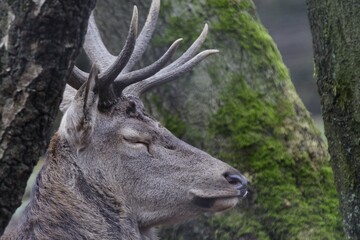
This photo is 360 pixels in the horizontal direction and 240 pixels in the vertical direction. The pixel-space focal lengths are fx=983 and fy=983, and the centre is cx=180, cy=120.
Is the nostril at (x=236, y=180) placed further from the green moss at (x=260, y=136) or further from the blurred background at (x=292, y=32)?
the blurred background at (x=292, y=32)

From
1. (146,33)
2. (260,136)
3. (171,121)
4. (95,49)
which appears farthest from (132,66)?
(260,136)

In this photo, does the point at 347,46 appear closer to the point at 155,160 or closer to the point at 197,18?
the point at 155,160

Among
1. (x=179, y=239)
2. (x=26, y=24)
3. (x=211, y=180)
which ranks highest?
(x=26, y=24)

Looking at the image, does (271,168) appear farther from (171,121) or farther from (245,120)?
(171,121)

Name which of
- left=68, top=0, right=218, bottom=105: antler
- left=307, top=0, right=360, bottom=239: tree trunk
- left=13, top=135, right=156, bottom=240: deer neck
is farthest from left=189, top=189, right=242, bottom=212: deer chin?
left=68, top=0, right=218, bottom=105: antler

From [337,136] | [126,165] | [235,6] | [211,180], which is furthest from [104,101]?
[235,6]

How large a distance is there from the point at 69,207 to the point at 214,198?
2.79 ft

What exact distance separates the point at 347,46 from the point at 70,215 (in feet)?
5.70

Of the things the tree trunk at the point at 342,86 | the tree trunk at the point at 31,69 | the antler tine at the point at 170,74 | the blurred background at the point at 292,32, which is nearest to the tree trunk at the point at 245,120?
the antler tine at the point at 170,74

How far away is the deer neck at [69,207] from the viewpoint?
5270 mm

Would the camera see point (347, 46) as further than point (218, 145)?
No

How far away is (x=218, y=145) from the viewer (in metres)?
6.92

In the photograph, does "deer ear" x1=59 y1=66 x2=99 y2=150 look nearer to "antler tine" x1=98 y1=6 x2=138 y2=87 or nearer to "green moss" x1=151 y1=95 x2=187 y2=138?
"antler tine" x1=98 y1=6 x2=138 y2=87

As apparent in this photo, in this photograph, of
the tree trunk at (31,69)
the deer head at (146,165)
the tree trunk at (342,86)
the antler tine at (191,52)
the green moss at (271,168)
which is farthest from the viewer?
the green moss at (271,168)
